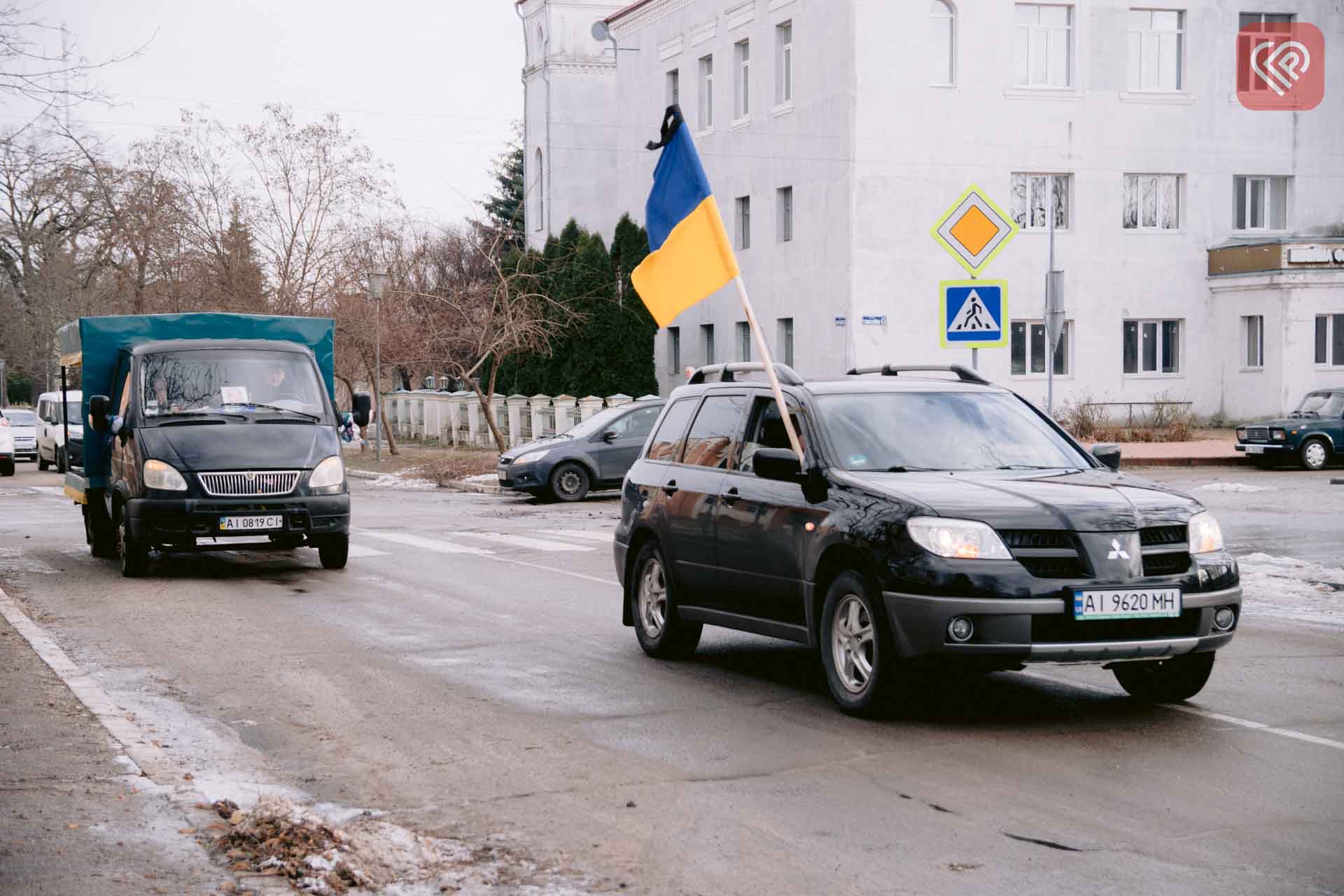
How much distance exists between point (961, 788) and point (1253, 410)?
39.2 m

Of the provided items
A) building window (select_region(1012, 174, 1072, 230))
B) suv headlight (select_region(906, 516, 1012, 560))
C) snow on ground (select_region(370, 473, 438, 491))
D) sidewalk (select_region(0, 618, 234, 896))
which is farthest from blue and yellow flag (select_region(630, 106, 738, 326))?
building window (select_region(1012, 174, 1072, 230))

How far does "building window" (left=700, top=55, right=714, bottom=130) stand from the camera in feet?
159

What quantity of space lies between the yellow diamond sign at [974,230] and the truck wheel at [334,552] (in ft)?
21.5

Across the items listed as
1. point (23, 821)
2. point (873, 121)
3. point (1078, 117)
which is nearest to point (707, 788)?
point (23, 821)

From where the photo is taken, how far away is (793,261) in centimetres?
4353

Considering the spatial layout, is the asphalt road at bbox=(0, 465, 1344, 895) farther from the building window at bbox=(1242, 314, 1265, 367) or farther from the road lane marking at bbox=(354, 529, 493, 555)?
the building window at bbox=(1242, 314, 1265, 367)

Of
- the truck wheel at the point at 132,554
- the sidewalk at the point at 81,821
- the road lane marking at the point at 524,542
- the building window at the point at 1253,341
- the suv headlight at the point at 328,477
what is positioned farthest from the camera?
the building window at the point at 1253,341

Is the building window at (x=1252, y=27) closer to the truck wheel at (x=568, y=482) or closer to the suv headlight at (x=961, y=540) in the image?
the truck wheel at (x=568, y=482)

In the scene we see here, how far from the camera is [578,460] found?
27.2 metres

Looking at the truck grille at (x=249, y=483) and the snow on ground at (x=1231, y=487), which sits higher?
the truck grille at (x=249, y=483)

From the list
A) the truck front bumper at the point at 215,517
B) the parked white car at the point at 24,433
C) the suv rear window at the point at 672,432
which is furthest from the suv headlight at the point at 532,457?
the parked white car at the point at 24,433

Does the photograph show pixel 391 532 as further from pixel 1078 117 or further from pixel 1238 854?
pixel 1078 117

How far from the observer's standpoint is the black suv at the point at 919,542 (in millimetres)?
7695

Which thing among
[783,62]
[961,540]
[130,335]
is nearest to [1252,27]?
[783,62]
